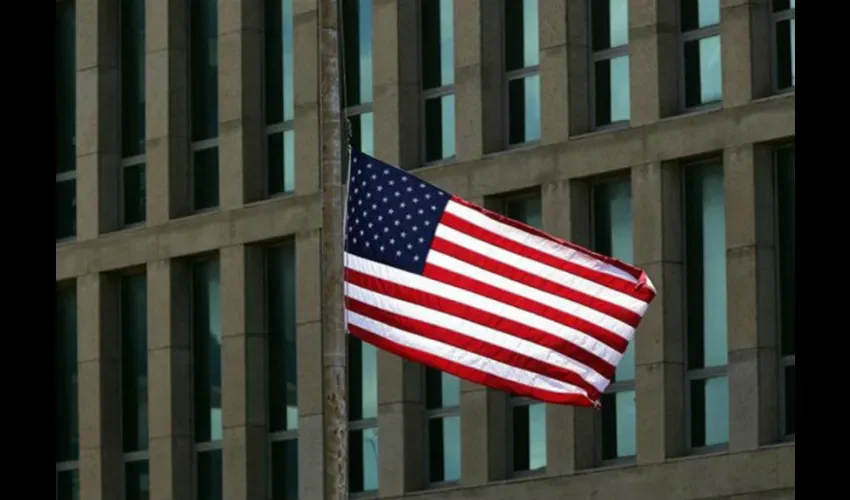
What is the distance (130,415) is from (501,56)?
937 centimetres

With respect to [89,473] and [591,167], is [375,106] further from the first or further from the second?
[89,473]

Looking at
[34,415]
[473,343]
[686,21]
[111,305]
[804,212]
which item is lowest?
[34,415]

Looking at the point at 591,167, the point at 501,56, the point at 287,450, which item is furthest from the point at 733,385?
the point at 287,450

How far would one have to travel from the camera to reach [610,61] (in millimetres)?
31156

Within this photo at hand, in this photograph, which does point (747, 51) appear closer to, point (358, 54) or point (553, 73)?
point (553, 73)

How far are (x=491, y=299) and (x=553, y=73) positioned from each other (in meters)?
15.0

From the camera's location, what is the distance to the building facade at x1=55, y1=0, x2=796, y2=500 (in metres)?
29.0

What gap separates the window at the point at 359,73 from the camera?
34094 millimetres

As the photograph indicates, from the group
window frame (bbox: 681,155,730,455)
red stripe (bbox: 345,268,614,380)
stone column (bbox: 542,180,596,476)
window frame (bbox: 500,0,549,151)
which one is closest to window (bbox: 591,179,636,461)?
stone column (bbox: 542,180,596,476)

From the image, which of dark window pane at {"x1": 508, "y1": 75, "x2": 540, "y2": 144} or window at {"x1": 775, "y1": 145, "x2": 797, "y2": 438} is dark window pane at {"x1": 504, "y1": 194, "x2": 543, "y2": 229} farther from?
window at {"x1": 775, "y1": 145, "x2": 797, "y2": 438}

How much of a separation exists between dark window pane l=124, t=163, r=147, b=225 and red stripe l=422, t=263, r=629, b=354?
21.4m

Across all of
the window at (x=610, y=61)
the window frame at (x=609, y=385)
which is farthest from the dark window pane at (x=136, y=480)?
the window at (x=610, y=61)

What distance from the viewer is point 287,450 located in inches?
1373

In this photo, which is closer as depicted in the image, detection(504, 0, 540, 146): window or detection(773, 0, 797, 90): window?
detection(773, 0, 797, 90): window
